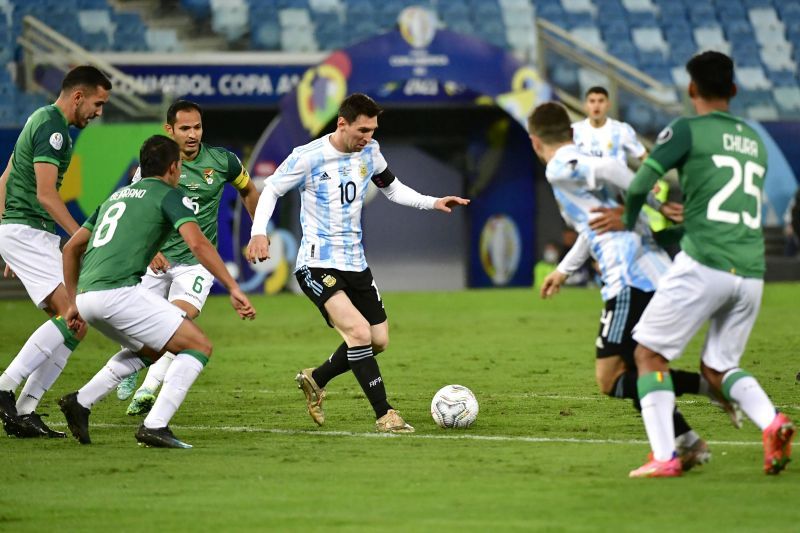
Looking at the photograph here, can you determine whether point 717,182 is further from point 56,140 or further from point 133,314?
point 56,140

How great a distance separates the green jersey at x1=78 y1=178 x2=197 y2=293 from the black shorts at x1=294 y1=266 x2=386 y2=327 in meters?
1.27

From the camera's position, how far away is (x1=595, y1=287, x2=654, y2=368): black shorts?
23.0 feet

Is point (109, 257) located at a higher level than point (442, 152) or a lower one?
lower

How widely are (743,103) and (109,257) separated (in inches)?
811

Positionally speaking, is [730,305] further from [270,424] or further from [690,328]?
[270,424]

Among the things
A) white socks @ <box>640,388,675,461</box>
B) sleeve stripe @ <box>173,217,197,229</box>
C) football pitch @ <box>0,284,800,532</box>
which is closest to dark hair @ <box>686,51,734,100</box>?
white socks @ <box>640,388,675,461</box>

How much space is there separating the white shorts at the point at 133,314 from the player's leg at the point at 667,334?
2.73 meters

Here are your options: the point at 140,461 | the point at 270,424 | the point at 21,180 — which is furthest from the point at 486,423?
the point at 21,180

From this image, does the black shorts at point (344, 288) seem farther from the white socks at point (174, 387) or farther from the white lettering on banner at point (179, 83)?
the white lettering on banner at point (179, 83)

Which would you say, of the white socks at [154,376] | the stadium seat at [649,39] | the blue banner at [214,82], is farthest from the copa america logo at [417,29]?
the white socks at [154,376]

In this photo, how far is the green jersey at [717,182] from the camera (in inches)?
260

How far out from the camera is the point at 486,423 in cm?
901

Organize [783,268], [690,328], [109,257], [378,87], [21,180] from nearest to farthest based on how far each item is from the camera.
A: [690,328] → [109,257] → [21,180] → [378,87] → [783,268]

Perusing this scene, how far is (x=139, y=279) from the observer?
8.02m
